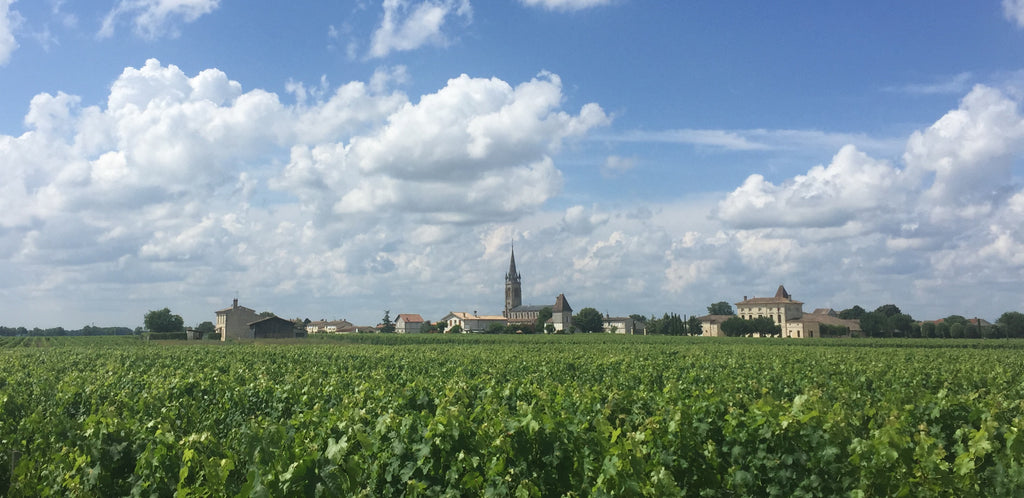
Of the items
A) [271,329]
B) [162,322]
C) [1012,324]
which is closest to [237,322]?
[271,329]

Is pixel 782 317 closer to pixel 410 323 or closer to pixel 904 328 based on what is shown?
pixel 904 328

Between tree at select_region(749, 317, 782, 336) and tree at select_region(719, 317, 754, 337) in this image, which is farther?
tree at select_region(749, 317, 782, 336)

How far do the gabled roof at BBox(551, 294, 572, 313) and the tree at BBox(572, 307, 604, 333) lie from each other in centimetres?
2959

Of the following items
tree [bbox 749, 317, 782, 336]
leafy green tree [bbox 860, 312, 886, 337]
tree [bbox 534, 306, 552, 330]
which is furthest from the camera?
tree [bbox 534, 306, 552, 330]

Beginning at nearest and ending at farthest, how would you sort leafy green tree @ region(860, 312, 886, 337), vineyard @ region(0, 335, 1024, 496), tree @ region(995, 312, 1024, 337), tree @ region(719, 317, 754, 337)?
1. vineyard @ region(0, 335, 1024, 496)
2. tree @ region(719, 317, 754, 337)
3. tree @ region(995, 312, 1024, 337)
4. leafy green tree @ region(860, 312, 886, 337)

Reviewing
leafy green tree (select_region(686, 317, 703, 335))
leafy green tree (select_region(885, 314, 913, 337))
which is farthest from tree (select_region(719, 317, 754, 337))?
leafy green tree (select_region(885, 314, 913, 337))

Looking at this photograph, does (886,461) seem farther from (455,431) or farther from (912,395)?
(912,395)

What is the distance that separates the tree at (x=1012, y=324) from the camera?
125 meters

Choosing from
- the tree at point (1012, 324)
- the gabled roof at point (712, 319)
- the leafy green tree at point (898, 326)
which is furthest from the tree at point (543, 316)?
the tree at point (1012, 324)

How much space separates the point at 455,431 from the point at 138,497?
2872 mm

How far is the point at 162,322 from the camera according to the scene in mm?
127750

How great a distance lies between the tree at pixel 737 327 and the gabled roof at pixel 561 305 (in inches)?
2618

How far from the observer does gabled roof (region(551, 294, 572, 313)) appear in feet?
611

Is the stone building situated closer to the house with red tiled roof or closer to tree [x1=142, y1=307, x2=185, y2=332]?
tree [x1=142, y1=307, x2=185, y2=332]
